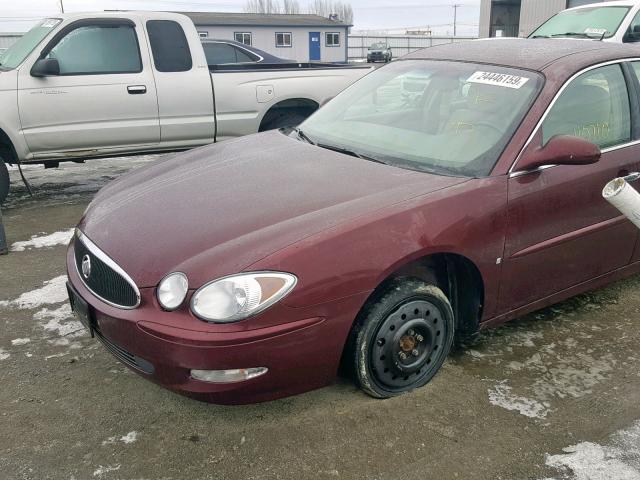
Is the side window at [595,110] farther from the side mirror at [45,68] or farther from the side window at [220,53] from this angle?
the side window at [220,53]

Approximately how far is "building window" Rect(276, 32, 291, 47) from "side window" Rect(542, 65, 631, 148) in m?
37.4

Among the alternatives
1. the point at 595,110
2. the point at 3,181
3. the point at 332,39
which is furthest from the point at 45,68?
the point at 332,39

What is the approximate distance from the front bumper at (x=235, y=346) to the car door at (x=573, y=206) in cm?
102

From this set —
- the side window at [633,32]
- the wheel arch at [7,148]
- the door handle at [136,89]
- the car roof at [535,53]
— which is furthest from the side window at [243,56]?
the car roof at [535,53]

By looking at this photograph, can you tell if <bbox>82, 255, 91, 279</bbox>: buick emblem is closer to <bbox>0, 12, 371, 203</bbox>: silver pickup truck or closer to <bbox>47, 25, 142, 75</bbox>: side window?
<bbox>0, 12, 371, 203</bbox>: silver pickup truck

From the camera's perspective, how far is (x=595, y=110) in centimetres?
340

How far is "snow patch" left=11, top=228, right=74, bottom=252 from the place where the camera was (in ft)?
16.2

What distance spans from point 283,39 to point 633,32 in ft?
106

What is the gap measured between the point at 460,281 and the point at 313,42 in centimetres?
3904

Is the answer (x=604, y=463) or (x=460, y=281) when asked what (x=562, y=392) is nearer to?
(x=604, y=463)

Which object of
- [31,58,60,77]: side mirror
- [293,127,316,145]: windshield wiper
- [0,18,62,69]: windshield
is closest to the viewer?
[293,127,316,145]: windshield wiper

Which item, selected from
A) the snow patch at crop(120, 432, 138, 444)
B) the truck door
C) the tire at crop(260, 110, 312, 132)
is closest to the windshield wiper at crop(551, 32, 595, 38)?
the tire at crop(260, 110, 312, 132)

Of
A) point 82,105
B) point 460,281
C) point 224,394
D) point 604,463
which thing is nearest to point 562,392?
point 604,463

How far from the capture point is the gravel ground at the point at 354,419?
2416 millimetres
